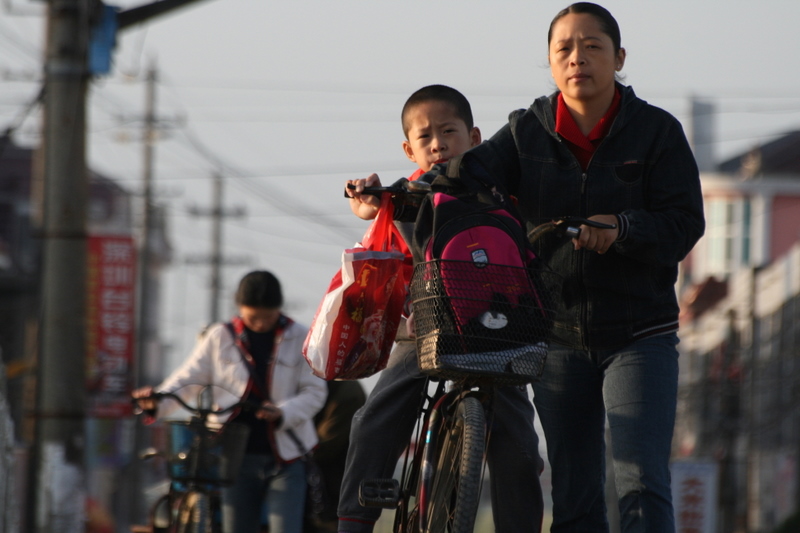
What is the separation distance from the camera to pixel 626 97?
4258mm

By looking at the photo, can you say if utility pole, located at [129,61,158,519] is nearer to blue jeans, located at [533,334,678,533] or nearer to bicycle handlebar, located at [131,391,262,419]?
bicycle handlebar, located at [131,391,262,419]

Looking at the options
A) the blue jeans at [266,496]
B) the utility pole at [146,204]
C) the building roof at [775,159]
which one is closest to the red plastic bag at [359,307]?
the blue jeans at [266,496]

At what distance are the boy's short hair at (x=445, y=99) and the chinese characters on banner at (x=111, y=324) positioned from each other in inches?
659

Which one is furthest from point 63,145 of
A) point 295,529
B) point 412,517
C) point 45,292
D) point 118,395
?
point 118,395

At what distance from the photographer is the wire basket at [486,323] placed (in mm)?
3928

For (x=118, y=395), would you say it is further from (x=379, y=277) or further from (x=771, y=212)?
(x=771, y=212)

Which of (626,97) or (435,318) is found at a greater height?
(626,97)

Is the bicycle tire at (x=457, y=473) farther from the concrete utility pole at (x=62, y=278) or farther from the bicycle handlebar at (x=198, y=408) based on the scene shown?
the concrete utility pole at (x=62, y=278)

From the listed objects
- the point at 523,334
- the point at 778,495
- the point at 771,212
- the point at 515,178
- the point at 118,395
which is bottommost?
the point at 778,495

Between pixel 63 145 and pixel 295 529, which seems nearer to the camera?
pixel 295 529

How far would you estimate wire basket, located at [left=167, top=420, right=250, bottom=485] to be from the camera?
21.6 ft

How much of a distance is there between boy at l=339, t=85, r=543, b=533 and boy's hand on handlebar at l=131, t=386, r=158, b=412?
89.5 inches

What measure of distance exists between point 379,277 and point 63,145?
5.91m

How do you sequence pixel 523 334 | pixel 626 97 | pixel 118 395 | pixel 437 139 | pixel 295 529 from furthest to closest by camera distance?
pixel 118 395 < pixel 295 529 < pixel 437 139 < pixel 626 97 < pixel 523 334
